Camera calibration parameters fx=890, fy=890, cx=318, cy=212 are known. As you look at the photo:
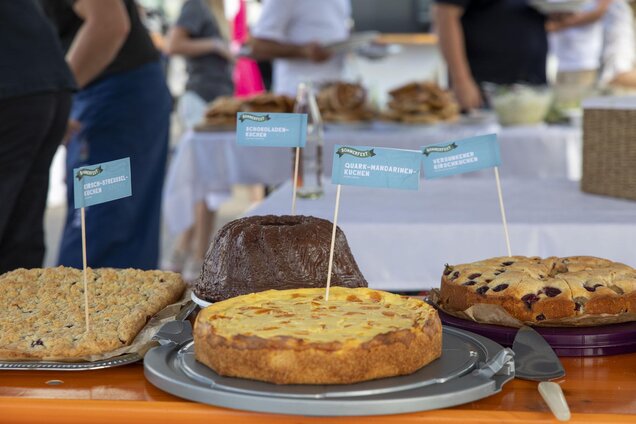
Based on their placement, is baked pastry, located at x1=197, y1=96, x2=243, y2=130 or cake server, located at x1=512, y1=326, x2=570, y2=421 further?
baked pastry, located at x1=197, y1=96, x2=243, y2=130

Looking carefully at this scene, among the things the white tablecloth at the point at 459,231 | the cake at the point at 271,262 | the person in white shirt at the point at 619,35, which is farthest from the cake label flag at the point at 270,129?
the person in white shirt at the point at 619,35

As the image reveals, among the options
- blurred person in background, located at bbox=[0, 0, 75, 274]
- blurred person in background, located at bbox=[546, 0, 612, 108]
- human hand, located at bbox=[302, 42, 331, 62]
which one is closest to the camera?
blurred person in background, located at bbox=[0, 0, 75, 274]

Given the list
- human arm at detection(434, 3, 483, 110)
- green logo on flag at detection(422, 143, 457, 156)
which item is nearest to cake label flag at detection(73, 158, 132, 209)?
green logo on flag at detection(422, 143, 457, 156)

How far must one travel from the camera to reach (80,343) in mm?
935

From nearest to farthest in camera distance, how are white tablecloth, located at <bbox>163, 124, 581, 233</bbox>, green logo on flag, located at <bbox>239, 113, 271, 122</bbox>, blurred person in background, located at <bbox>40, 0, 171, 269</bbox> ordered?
green logo on flag, located at <bbox>239, 113, 271, 122</bbox>, blurred person in background, located at <bbox>40, 0, 171, 269</bbox>, white tablecloth, located at <bbox>163, 124, 581, 233</bbox>

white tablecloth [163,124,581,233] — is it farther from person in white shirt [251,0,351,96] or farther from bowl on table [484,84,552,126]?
person in white shirt [251,0,351,96]

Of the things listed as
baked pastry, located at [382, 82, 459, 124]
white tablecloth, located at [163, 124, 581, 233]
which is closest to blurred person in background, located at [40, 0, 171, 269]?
white tablecloth, located at [163, 124, 581, 233]

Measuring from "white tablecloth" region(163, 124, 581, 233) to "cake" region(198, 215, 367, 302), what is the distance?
1.94 metres

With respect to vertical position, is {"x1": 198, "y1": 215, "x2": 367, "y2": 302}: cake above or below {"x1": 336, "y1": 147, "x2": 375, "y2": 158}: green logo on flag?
below

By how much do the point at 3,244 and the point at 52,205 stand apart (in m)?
4.39

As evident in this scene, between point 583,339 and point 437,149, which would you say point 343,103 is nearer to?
point 437,149

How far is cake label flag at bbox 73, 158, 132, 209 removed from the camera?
3.38ft

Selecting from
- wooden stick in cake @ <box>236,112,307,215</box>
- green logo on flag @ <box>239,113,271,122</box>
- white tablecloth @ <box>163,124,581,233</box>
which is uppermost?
green logo on flag @ <box>239,113,271,122</box>

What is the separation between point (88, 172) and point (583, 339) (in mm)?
597
